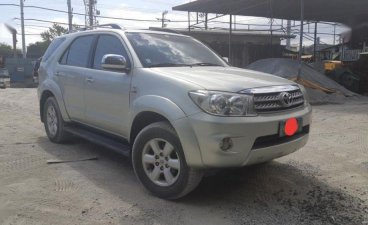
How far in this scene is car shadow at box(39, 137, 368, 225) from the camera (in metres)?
4.08

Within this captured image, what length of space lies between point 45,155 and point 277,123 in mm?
3638

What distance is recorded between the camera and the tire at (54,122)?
6.83m

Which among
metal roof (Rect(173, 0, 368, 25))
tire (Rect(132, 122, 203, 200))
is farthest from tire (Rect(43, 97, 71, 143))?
metal roof (Rect(173, 0, 368, 25))

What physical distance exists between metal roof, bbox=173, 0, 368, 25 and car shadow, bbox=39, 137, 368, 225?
52.9 feet

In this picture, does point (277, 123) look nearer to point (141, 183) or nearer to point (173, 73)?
point (173, 73)

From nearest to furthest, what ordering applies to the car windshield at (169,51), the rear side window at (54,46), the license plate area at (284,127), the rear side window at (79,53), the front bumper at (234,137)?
the front bumper at (234,137)
the license plate area at (284,127)
the car windshield at (169,51)
the rear side window at (79,53)
the rear side window at (54,46)

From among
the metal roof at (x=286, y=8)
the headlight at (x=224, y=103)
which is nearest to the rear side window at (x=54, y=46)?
the headlight at (x=224, y=103)

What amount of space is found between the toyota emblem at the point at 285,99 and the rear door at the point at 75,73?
109 inches

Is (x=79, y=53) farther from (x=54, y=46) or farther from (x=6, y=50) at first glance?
(x=6, y=50)

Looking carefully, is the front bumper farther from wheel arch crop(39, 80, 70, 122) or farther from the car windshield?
wheel arch crop(39, 80, 70, 122)

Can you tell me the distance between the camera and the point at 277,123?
4230 millimetres

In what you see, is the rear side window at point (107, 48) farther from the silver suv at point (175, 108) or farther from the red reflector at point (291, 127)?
the red reflector at point (291, 127)

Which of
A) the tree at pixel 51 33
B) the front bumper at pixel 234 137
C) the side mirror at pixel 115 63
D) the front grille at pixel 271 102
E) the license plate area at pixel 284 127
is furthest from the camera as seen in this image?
the tree at pixel 51 33

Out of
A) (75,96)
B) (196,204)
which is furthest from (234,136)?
(75,96)
